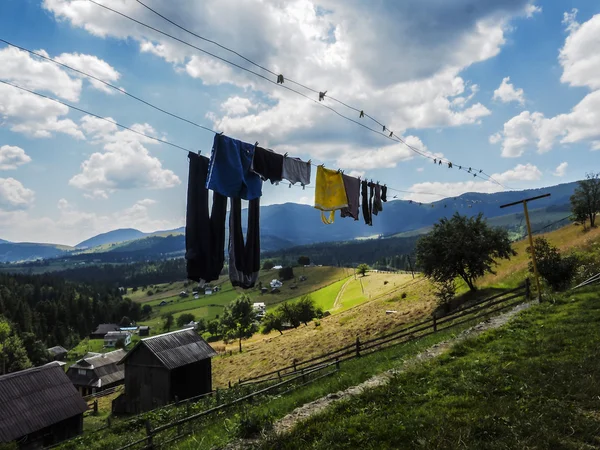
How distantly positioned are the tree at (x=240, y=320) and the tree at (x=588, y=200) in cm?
5787

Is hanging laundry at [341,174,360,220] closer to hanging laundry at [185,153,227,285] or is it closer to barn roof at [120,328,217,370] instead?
hanging laundry at [185,153,227,285]

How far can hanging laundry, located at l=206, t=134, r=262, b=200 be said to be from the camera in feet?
33.8

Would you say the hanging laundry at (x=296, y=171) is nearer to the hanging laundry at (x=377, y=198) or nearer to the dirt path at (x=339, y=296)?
the hanging laundry at (x=377, y=198)

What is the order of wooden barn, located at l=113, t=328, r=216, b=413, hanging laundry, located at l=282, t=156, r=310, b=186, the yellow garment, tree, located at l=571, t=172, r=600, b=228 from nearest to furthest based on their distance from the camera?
hanging laundry, located at l=282, t=156, r=310, b=186 → the yellow garment → wooden barn, located at l=113, t=328, r=216, b=413 → tree, located at l=571, t=172, r=600, b=228

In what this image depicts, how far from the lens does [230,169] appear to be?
1063 cm

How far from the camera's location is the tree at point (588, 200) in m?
54.0

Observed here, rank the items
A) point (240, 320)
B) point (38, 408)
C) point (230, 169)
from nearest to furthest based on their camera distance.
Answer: point (230, 169), point (38, 408), point (240, 320)

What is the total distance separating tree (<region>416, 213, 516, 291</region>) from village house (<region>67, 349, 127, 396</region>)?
183 feet

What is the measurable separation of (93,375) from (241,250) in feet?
218

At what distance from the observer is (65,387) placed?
33.1 meters

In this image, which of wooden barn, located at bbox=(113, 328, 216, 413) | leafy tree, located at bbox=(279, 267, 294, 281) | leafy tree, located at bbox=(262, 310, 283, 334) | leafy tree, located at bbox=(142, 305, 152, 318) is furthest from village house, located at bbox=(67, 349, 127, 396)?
leafy tree, located at bbox=(279, 267, 294, 281)

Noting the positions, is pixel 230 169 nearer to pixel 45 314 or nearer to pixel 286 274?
pixel 45 314

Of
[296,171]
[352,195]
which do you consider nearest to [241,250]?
[296,171]

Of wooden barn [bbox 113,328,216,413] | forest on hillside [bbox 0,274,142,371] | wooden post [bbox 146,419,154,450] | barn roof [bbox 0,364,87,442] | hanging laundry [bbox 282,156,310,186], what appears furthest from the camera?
forest on hillside [bbox 0,274,142,371]
